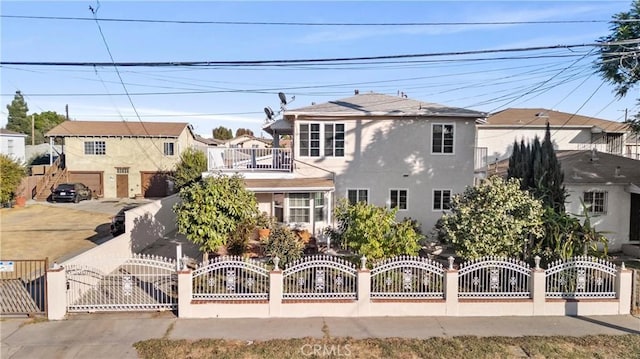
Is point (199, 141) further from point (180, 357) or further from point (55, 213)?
point (180, 357)

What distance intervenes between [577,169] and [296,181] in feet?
41.5

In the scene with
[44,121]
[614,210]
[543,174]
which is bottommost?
[614,210]

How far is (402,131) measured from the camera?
17672 mm

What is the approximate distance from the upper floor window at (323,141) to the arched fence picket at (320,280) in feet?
26.9

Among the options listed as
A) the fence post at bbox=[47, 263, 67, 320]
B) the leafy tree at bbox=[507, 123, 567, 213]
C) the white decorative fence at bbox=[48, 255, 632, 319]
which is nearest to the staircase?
the white decorative fence at bbox=[48, 255, 632, 319]

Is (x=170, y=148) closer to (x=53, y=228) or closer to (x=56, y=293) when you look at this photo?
(x=53, y=228)

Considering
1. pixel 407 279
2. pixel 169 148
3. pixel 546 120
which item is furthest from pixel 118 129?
pixel 546 120

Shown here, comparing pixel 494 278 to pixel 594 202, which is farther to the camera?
pixel 594 202

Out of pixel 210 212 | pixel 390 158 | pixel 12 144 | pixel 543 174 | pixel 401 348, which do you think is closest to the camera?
pixel 401 348

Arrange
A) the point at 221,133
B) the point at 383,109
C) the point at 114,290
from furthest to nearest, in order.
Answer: the point at 221,133, the point at 383,109, the point at 114,290

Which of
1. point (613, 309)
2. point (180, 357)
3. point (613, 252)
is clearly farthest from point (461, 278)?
point (613, 252)

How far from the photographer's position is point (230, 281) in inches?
378

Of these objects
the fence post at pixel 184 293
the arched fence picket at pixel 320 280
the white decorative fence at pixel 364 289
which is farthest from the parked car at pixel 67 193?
the arched fence picket at pixel 320 280

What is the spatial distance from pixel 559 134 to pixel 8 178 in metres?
38.6
